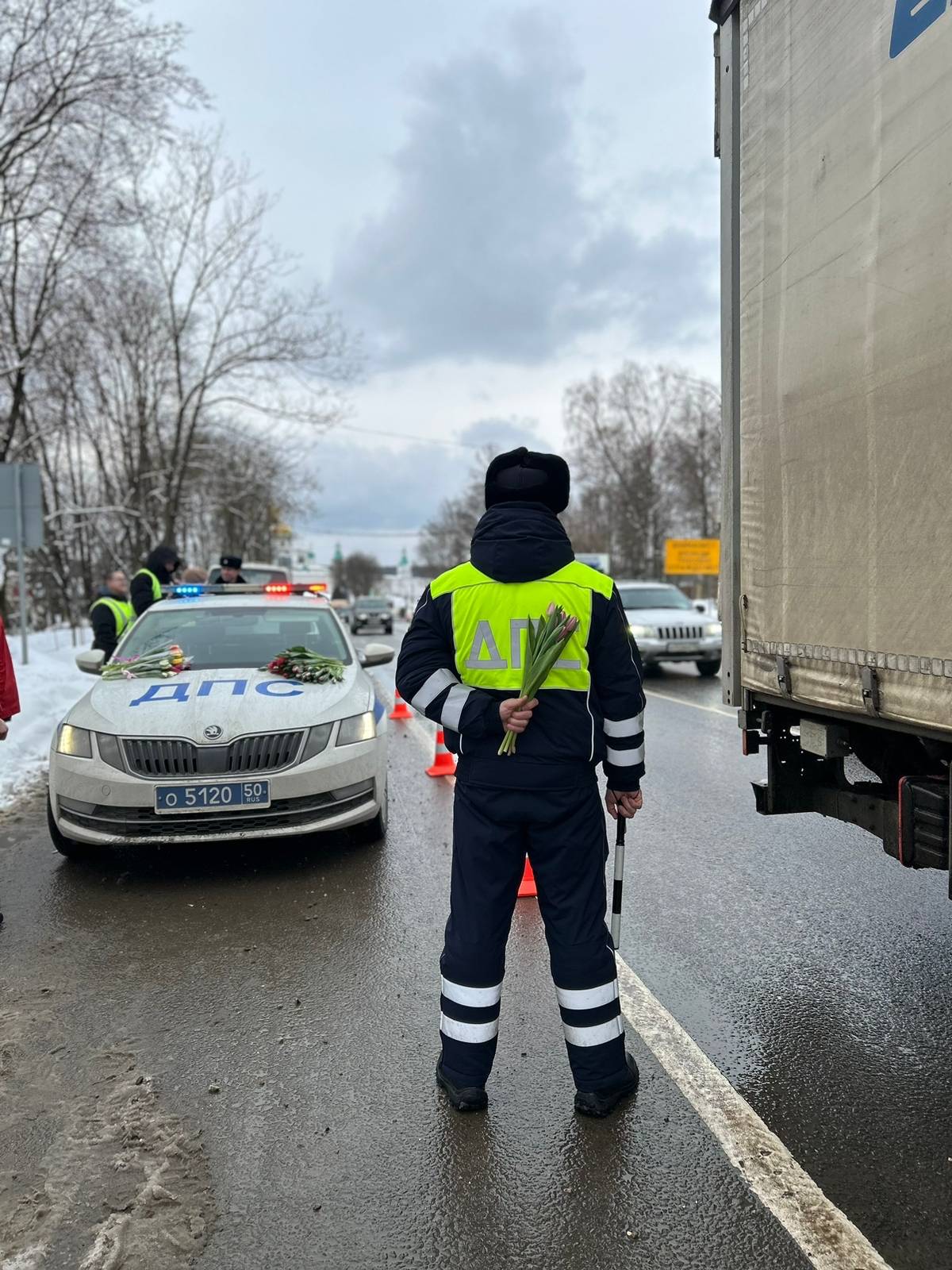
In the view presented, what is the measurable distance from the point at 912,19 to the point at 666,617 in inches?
527

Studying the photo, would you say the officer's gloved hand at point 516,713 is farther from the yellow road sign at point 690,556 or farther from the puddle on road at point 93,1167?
the yellow road sign at point 690,556

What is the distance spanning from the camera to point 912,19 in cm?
240

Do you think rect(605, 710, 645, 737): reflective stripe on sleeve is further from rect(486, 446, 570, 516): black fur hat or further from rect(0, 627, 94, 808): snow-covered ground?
rect(0, 627, 94, 808): snow-covered ground

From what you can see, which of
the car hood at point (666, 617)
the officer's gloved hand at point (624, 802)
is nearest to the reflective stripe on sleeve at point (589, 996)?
the officer's gloved hand at point (624, 802)

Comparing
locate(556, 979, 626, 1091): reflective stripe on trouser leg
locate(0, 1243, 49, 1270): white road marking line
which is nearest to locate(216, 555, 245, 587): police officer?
locate(556, 979, 626, 1091): reflective stripe on trouser leg

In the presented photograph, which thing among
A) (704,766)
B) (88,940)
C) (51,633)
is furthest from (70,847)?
(51,633)

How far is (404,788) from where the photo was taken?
23.7ft

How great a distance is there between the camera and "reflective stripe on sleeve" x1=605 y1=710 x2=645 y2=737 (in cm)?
279

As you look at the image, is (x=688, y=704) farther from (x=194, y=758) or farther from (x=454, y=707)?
(x=454, y=707)

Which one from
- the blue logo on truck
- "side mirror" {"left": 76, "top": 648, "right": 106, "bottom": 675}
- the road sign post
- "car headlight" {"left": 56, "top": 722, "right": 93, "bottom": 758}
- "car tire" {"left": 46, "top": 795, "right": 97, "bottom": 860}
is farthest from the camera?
the road sign post

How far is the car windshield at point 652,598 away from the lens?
54.5 ft

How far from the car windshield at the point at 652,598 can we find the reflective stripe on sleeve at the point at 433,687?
1390 cm

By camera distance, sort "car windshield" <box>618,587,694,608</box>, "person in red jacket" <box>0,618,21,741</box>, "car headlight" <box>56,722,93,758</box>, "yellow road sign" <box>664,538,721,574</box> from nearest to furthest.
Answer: "person in red jacket" <box>0,618,21,741</box>, "car headlight" <box>56,722,93,758</box>, "car windshield" <box>618,587,694,608</box>, "yellow road sign" <box>664,538,721,574</box>

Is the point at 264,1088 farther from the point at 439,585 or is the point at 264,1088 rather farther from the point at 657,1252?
the point at 439,585
